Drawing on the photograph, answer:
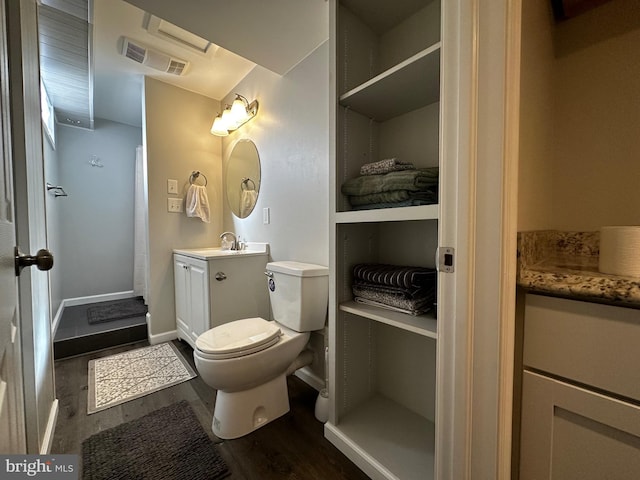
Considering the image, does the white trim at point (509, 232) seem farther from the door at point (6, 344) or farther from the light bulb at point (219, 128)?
the light bulb at point (219, 128)

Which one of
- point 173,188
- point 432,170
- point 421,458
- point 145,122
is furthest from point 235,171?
point 421,458

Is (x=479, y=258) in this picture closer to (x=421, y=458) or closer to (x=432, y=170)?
(x=432, y=170)

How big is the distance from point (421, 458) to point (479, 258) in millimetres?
900

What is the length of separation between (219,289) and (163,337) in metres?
0.98

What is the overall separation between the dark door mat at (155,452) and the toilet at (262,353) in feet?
0.40

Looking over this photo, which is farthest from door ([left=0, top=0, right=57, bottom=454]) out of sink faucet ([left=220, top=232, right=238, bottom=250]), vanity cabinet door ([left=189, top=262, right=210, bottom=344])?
sink faucet ([left=220, top=232, right=238, bottom=250])

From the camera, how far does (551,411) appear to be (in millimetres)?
617

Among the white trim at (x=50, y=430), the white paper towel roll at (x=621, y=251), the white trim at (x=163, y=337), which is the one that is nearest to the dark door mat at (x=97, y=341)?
the white trim at (x=163, y=337)

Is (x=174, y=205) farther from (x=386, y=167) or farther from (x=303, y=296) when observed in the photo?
(x=386, y=167)

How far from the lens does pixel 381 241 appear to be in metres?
1.37

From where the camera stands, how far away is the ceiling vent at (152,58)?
6.12 feet

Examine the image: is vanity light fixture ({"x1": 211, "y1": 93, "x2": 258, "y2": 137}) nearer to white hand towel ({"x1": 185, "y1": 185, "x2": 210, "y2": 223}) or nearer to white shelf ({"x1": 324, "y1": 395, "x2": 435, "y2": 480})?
white hand towel ({"x1": 185, "y1": 185, "x2": 210, "y2": 223})

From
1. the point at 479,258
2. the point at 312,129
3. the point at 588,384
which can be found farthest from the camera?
the point at 312,129

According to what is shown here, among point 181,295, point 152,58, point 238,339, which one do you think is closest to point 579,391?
point 238,339
